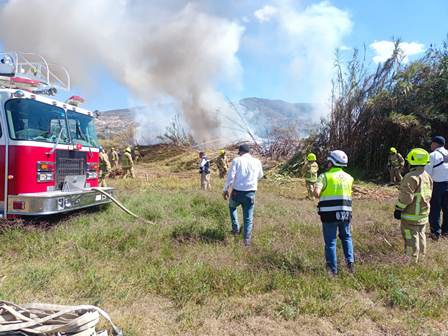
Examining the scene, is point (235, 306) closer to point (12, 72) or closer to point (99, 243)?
point (99, 243)

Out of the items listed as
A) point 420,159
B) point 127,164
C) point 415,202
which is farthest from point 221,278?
point 127,164

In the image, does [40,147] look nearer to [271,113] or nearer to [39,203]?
[39,203]

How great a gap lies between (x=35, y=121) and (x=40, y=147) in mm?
Answer: 412

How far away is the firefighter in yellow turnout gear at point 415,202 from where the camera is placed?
180 inches

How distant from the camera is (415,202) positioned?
15.1 feet

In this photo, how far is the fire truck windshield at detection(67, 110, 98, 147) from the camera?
21.7 ft

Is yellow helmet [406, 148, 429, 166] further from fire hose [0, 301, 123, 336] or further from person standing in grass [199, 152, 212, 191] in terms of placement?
person standing in grass [199, 152, 212, 191]

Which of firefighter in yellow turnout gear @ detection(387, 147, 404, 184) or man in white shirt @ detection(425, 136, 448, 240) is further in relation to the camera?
firefighter in yellow turnout gear @ detection(387, 147, 404, 184)

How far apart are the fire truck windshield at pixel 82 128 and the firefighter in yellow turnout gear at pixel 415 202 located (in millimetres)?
5128

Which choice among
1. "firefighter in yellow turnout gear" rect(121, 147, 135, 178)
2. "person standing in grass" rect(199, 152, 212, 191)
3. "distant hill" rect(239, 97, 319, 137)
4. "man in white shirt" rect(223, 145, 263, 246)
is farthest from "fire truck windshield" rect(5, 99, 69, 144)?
"distant hill" rect(239, 97, 319, 137)

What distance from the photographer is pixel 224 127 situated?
2523 centimetres

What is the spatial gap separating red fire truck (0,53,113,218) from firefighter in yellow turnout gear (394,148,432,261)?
461cm

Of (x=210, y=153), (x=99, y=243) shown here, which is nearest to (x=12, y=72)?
(x=99, y=243)

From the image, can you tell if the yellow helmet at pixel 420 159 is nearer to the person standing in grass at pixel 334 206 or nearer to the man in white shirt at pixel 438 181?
the person standing in grass at pixel 334 206
